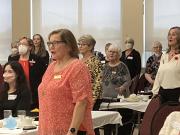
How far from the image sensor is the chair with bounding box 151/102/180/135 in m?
3.49

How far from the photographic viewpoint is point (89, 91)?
10.3 feet

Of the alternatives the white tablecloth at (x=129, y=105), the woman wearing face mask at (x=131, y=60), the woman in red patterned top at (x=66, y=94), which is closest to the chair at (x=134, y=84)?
the woman wearing face mask at (x=131, y=60)

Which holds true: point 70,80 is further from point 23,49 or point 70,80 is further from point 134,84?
point 134,84

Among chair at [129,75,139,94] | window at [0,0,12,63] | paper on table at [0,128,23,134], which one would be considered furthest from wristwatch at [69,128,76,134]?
window at [0,0,12,63]

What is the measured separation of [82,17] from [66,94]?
758cm

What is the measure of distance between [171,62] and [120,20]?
16.3 feet

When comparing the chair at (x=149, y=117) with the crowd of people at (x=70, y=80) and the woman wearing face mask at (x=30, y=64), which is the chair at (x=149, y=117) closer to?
the crowd of people at (x=70, y=80)

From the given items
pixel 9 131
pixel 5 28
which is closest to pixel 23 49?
pixel 9 131

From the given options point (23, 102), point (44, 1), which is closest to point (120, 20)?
point (44, 1)

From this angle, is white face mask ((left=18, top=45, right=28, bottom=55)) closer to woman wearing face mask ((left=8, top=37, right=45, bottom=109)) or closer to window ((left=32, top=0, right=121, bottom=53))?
woman wearing face mask ((left=8, top=37, right=45, bottom=109))

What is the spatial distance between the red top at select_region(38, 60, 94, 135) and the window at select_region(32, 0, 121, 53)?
7.14m

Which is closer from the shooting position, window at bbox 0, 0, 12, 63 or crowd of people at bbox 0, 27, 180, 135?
crowd of people at bbox 0, 27, 180, 135

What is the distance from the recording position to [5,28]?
9.80 m

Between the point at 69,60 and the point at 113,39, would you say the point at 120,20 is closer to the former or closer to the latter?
the point at 113,39
